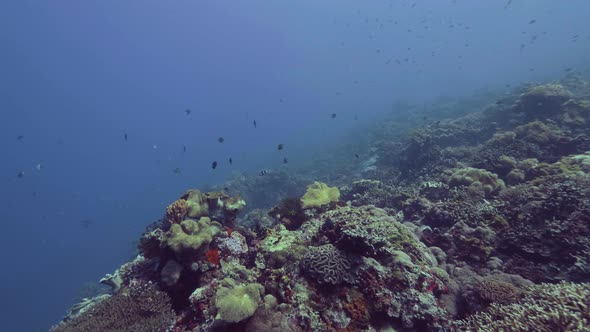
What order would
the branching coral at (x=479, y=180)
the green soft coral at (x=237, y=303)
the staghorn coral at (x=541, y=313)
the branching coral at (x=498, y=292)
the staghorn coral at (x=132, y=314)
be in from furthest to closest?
the branching coral at (x=479, y=180)
the staghorn coral at (x=132, y=314)
the branching coral at (x=498, y=292)
the green soft coral at (x=237, y=303)
the staghorn coral at (x=541, y=313)

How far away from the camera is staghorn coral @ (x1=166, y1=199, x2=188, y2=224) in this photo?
7.56 meters

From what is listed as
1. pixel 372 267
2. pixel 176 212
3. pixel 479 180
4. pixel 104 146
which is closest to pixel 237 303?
pixel 372 267

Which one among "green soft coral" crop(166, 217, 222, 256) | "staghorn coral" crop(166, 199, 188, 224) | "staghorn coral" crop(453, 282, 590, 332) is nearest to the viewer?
"staghorn coral" crop(453, 282, 590, 332)

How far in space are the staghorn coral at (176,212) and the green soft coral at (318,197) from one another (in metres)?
3.30

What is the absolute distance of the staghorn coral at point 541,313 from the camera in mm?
3820

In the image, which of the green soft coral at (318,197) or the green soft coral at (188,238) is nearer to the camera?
the green soft coral at (188,238)

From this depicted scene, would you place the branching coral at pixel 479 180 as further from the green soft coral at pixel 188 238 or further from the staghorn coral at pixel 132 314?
the staghorn coral at pixel 132 314

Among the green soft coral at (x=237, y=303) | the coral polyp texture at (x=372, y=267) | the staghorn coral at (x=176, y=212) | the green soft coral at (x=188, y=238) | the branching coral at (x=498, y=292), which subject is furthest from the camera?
the staghorn coral at (x=176, y=212)

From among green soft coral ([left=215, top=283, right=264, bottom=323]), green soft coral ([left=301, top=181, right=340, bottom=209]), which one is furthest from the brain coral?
green soft coral ([left=301, top=181, right=340, bottom=209])

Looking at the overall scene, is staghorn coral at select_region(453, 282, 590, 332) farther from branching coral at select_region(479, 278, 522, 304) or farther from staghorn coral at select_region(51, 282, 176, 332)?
staghorn coral at select_region(51, 282, 176, 332)

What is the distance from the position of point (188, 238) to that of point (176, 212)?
1.60 metres

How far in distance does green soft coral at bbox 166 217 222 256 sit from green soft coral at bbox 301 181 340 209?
304 cm

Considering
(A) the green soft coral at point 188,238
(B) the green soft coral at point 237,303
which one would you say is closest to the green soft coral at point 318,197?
(A) the green soft coral at point 188,238

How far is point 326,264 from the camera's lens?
510 cm
